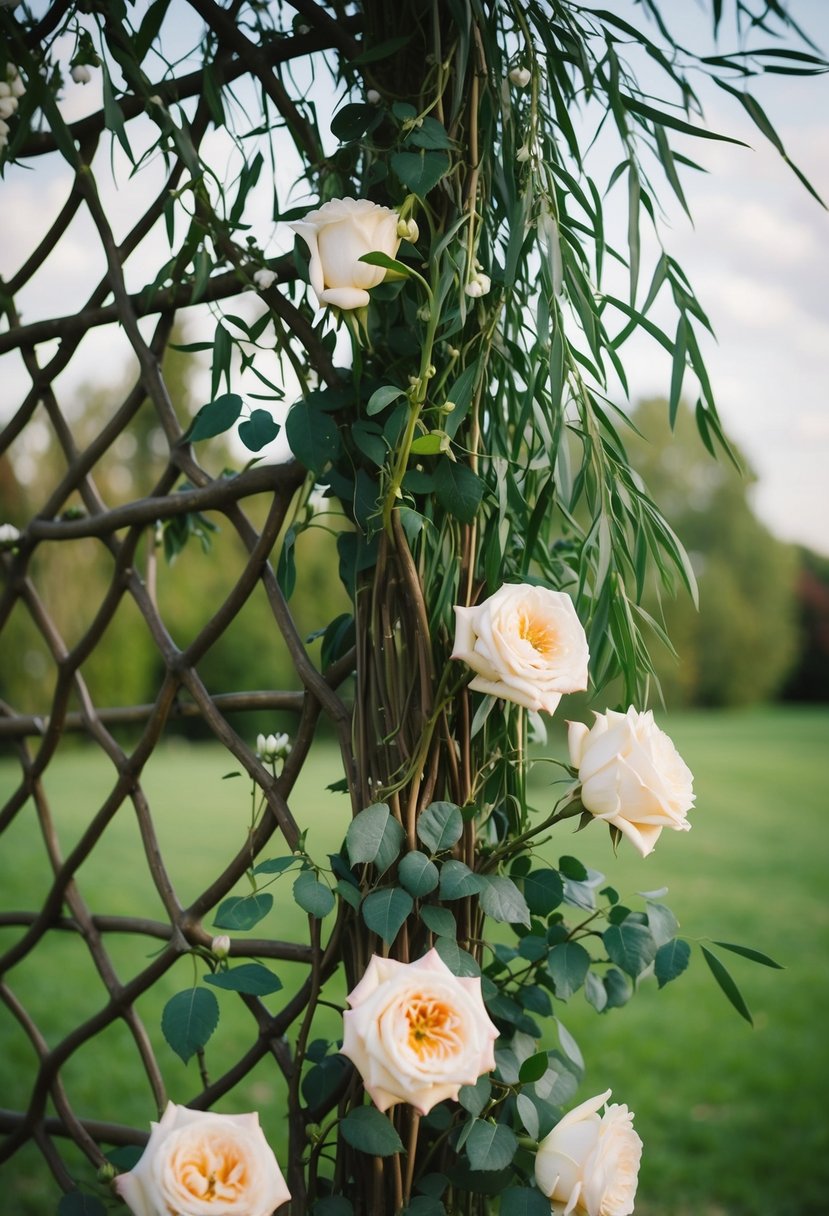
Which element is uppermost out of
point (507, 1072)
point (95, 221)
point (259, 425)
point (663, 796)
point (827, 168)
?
point (827, 168)

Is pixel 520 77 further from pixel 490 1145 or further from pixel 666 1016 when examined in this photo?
pixel 666 1016

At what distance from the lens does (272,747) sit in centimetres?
84

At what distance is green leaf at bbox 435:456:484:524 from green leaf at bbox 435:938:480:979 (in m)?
0.34

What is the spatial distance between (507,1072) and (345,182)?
31.3 inches

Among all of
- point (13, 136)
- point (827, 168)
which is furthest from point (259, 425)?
point (827, 168)

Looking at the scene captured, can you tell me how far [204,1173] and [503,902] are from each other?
11.4 inches

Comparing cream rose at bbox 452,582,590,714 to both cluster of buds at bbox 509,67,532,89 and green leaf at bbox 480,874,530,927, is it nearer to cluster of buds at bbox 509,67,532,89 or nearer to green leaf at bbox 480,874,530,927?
green leaf at bbox 480,874,530,927

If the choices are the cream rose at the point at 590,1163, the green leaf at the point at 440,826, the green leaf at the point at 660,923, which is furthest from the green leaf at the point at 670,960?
the green leaf at the point at 440,826

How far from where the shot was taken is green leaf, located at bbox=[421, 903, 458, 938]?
713mm

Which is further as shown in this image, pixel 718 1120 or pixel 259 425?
Result: pixel 718 1120

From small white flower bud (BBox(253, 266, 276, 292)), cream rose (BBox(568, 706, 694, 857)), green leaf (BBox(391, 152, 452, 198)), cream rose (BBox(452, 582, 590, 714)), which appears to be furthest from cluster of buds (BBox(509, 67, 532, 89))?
cream rose (BBox(568, 706, 694, 857))

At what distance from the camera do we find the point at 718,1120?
7.43 ft

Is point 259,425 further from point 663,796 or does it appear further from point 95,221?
point 663,796

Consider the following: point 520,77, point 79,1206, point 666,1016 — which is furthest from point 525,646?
point 666,1016
